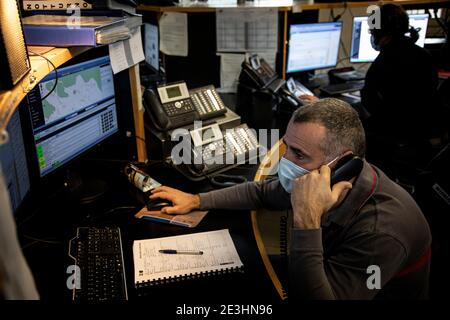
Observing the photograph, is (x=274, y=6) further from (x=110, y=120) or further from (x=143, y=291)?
(x=143, y=291)

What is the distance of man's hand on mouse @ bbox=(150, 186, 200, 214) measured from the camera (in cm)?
148

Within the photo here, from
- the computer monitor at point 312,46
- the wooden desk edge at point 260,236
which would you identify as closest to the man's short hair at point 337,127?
the wooden desk edge at point 260,236

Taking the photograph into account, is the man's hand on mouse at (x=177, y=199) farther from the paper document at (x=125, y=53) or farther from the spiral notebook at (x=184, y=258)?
the paper document at (x=125, y=53)

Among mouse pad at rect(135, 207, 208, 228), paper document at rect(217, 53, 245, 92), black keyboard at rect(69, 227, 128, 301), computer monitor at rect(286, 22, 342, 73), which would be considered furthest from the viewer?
computer monitor at rect(286, 22, 342, 73)

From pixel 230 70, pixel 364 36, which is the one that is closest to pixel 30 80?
pixel 230 70

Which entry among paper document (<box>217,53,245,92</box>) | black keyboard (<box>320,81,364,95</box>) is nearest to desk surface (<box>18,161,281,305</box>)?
paper document (<box>217,53,245,92</box>)

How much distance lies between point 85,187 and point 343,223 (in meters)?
0.95

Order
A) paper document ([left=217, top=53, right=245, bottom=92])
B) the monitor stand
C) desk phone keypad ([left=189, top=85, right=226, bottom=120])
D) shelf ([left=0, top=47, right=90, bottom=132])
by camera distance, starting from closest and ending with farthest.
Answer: shelf ([left=0, top=47, right=90, bottom=132]), the monitor stand, desk phone keypad ([left=189, top=85, right=226, bottom=120]), paper document ([left=217, top=53, right=245, bottom=92])

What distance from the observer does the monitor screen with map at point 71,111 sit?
4.51ft

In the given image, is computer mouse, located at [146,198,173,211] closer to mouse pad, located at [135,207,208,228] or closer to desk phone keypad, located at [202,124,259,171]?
mouse pad, located at [135,207,208,228]

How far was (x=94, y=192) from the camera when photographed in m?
1.59

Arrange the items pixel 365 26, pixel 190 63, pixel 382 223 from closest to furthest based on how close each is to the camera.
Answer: pixel 382 223 → pixel 190 63 → pixel 365 26

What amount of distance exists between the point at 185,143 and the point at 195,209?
14.3 inches
